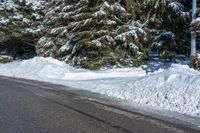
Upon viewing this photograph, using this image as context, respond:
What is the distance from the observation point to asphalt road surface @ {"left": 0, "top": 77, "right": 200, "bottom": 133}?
8023 mm

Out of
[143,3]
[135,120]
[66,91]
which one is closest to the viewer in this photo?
[135,120]

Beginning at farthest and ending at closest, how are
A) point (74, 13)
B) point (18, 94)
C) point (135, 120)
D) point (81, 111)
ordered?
point (74, 13)
point (18, 94)
point (81, 111)
point (135, 120)

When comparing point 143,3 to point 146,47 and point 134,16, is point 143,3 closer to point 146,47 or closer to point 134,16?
point 134,16

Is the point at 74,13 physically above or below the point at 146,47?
above

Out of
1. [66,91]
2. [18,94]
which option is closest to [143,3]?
[66,91]

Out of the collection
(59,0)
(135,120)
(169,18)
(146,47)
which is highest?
(59,0)

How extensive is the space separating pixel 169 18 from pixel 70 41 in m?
7.94

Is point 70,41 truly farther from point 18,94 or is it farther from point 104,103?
point 104,103

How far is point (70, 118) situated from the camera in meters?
9.33

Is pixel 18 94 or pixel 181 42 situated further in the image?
pixel 181 42

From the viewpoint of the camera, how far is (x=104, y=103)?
11.9 meters

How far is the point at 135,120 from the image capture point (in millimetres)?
9023

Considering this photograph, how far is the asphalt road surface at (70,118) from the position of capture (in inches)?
316

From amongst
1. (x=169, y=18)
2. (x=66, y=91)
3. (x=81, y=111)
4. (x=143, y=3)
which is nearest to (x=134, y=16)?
(x=143, y=3)
